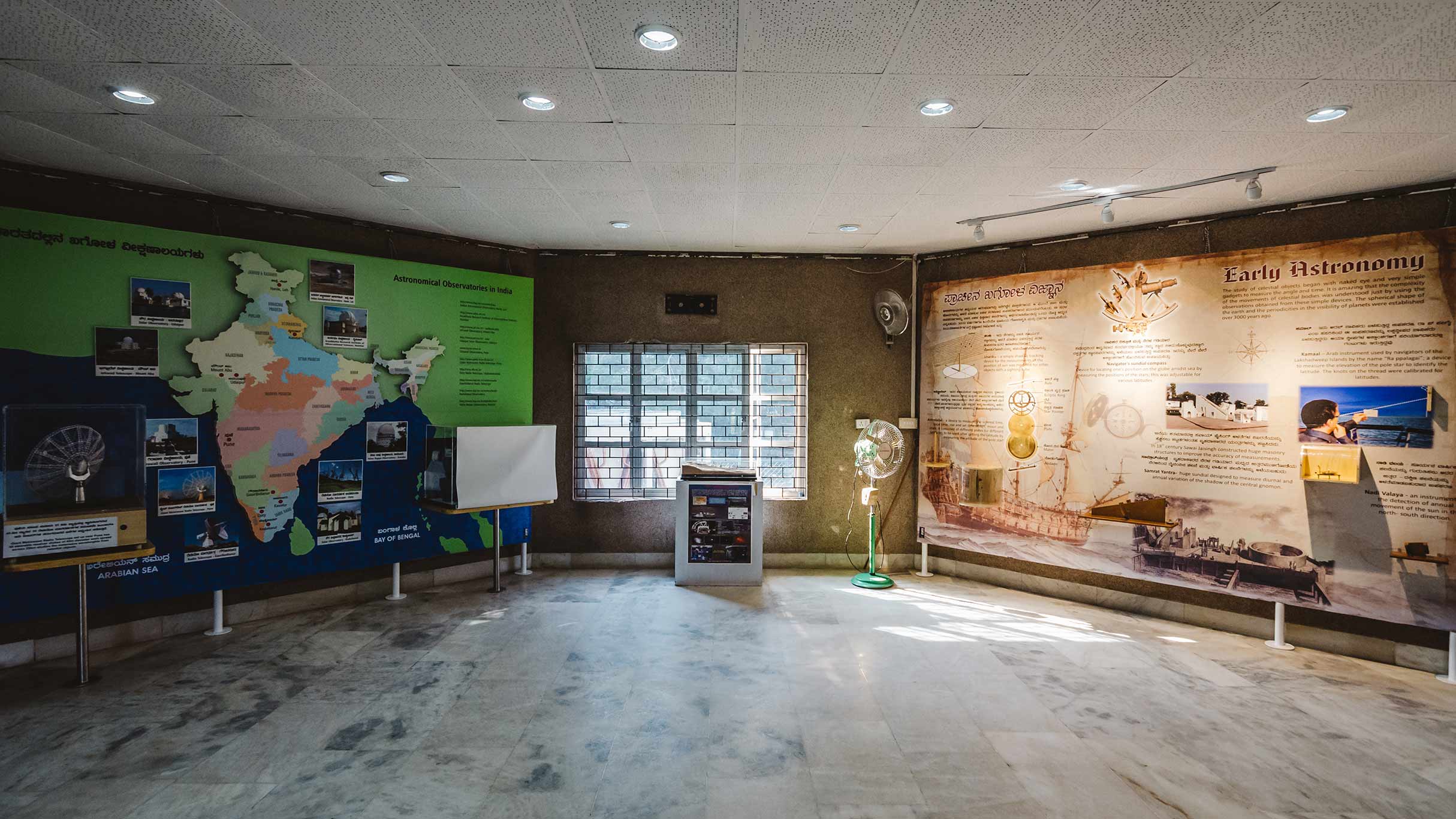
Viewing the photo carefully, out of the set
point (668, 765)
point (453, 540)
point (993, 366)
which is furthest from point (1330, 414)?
point (453, 540)

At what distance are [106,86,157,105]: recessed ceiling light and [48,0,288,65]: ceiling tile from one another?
1.41 feet

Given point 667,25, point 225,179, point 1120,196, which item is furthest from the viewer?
point 1120,196

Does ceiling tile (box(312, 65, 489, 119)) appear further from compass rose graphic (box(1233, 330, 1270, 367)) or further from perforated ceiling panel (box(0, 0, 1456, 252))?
compass rose graphic (box(1233, 330, 1270, 367))

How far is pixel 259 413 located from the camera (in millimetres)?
4988

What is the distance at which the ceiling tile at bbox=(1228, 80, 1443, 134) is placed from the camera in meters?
2.97

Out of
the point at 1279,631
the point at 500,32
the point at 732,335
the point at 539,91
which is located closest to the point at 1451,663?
the point at 1279,631

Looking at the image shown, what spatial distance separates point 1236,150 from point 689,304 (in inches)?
172

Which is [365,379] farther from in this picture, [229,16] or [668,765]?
[668,765]

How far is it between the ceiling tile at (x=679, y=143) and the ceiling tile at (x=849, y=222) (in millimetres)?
1524

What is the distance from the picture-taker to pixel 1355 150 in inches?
147

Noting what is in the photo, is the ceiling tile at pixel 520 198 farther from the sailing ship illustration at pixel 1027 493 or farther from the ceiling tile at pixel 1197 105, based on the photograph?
the sailing ship illustration at pixel 1027 493

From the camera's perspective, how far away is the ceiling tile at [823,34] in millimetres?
2402

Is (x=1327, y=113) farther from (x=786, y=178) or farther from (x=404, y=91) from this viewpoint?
(x=404, y=91)

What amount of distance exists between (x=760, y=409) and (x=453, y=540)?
3087 mm
